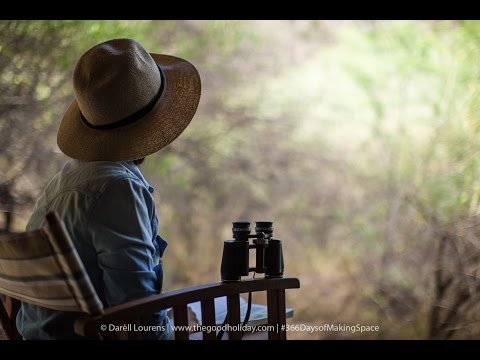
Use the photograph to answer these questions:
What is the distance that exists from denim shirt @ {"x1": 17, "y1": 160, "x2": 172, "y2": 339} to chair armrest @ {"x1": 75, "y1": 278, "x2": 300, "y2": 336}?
71 millimetres

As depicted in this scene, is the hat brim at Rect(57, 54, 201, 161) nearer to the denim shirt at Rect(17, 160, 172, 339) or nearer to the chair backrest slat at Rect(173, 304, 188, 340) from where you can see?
the denim shirt at Rect(17, 160, 172, 339)

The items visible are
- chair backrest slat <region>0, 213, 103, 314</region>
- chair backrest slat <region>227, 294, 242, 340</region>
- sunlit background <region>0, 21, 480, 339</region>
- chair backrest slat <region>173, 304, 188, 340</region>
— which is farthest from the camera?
sunlit background <region>0, 21, 480, 339</region>

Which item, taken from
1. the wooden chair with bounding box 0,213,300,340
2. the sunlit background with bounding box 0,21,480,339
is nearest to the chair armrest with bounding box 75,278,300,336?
the wooden chair with bounding box 0,213,300,340

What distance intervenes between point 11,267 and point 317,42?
304 centimetres

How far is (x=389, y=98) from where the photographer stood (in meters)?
3.74

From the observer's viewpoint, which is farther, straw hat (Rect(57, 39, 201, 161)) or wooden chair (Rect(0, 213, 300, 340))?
straw hat (Rect(57, 39, 201, 161))

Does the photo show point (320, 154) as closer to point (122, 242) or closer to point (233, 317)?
point (233, 317)

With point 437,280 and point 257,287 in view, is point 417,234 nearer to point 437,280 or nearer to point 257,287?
point 437,280

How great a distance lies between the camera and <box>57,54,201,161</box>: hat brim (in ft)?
4.62

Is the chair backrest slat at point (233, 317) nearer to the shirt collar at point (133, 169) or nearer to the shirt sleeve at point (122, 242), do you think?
the shirt sleeve at point (122, 242)

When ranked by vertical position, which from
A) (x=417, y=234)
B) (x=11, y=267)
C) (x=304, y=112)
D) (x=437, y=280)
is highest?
(x=304, y=112)

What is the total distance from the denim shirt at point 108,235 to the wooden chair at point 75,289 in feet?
0.25
